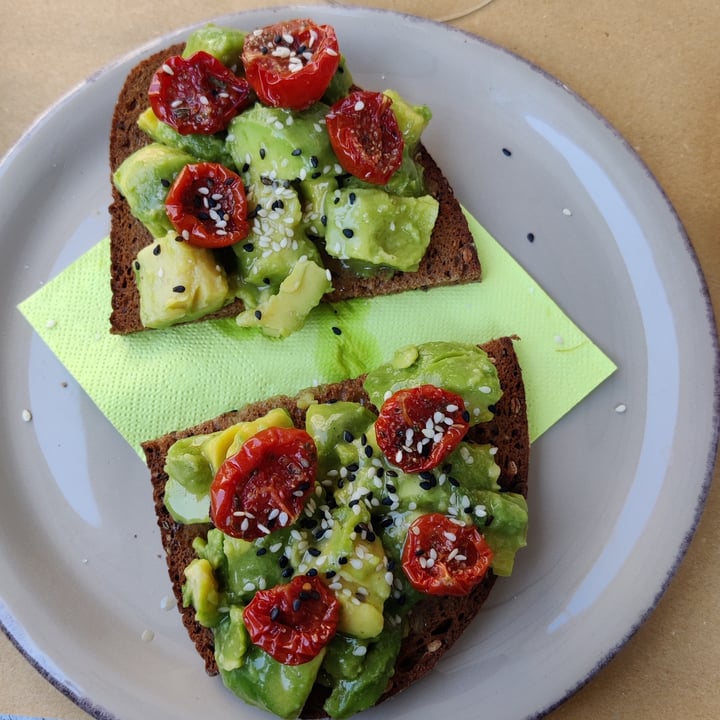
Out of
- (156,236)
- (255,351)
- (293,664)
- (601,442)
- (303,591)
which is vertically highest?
(156,236)

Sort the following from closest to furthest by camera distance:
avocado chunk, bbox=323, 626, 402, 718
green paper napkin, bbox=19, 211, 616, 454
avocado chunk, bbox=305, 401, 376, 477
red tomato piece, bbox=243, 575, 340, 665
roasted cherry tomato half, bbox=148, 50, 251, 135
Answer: red tomato piece, bbox=243, 575, 340, 665
avocado chunk, bbox=323, 626, 402, 718
avocado chunk, bbox=305, 401, 376, 477
roasted cherry tomato half, bbox=148, 50, 251, 135
green paper napkin, bbox=19, 211, 616, 454

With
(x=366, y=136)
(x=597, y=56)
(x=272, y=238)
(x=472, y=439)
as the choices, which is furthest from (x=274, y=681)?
(x=597, y=56)

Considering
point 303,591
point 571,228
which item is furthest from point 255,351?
point 571,228

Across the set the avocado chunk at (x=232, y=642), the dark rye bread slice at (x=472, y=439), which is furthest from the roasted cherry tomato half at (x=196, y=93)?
the avocado chunk at (x=232, y=642)

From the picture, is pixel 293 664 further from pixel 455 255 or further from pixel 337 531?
pixel 455 255

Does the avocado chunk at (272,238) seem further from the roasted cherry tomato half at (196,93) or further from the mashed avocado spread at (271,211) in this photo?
the roasted cherry tomato half at (196,93)

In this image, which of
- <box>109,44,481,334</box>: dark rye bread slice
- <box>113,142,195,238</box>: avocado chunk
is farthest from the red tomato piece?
<box>113,142,195,238</box>: avocado chunk

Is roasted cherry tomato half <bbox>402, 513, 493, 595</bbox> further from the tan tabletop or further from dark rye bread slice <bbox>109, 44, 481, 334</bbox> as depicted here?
the tan tabletop
